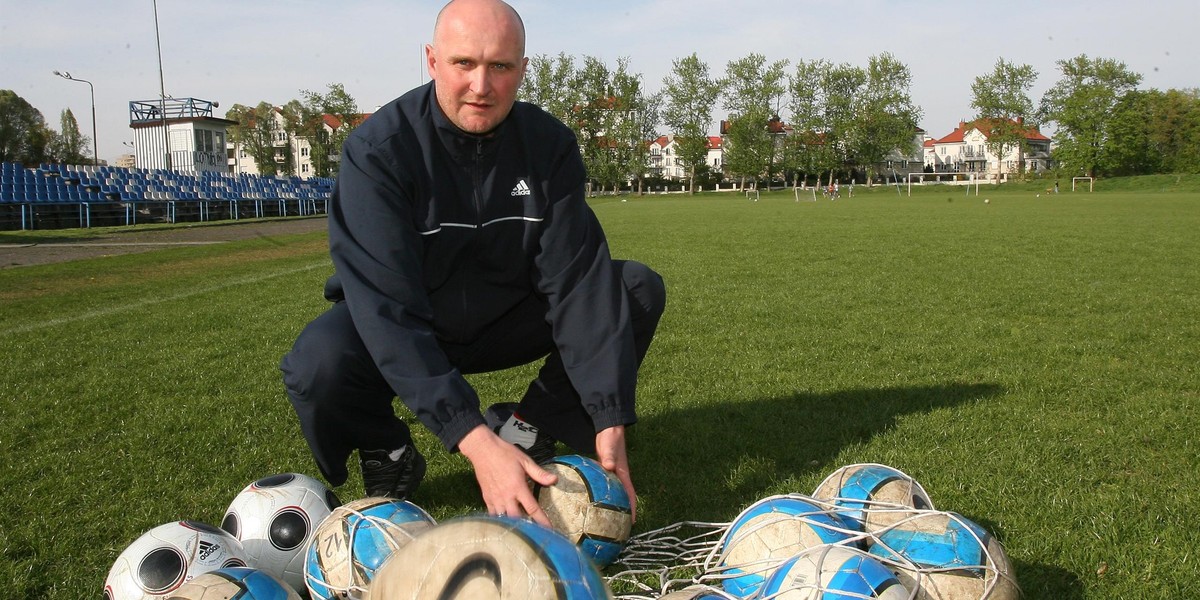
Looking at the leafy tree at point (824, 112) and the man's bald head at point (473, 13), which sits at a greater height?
the leafy tree at point (824, 112)

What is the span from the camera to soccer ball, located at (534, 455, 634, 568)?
280 cm

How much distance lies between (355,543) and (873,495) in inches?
66.0

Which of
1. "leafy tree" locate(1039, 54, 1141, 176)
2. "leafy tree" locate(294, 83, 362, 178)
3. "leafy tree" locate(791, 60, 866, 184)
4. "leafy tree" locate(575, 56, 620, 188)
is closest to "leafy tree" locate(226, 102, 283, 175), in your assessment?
"leafy tree" locate(294, 83, 362, 178)

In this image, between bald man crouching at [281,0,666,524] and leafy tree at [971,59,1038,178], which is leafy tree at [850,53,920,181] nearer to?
leafy tree at [971,59,1038,178]

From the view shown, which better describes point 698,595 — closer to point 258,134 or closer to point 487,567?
point 487,567

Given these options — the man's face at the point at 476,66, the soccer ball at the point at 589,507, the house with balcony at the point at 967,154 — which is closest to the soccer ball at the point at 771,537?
the soccer ball at the point at 589,507

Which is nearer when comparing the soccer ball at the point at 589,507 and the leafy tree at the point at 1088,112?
the soccer ball at the point at 589,507

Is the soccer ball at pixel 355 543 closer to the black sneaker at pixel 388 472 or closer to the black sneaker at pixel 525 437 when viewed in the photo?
the black sneaker at pixel 388 472

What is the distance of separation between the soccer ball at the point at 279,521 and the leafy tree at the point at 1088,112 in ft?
330

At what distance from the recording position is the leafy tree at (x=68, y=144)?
76.3 metres

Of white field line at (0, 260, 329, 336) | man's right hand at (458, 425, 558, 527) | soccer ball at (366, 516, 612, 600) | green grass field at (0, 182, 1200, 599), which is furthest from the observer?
white field line at (0, 260, 329, 336)

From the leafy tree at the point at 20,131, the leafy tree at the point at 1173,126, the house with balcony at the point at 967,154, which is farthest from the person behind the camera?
the house with balcony at the point at 967,154

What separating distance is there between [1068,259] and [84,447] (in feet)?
46.0

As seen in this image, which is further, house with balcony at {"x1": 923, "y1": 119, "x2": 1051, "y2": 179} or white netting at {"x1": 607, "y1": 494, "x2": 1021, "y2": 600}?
house with balcony at {"x1": 923, "y1": 119, "x2": 1051, "y2": 179}
